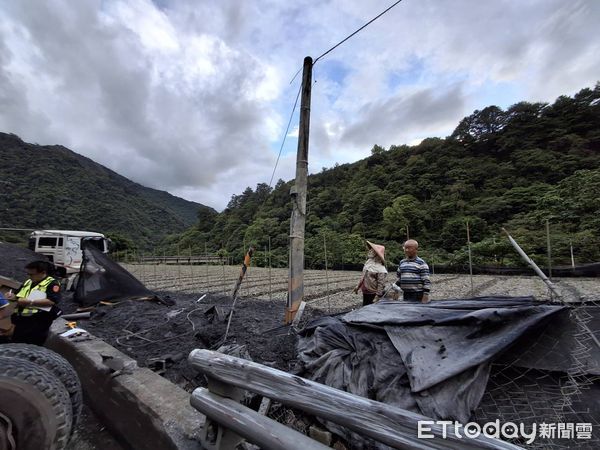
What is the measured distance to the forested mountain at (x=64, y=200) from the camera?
A: 1483 inches

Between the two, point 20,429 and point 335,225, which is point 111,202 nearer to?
point 335,225

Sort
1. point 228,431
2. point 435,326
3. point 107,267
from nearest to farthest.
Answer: point 228,431 < point 435,326 < point 107,267

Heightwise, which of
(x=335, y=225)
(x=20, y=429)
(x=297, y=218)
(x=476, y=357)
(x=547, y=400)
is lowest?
(x=20, y=429)

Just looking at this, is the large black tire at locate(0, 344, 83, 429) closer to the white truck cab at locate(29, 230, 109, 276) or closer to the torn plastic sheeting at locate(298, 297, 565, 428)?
the torn plastic sheeting at locate(298, 297, 565, 428)

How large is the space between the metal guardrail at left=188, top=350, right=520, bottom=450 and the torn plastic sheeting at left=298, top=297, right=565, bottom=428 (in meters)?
0.94

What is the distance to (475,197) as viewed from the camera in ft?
96.2

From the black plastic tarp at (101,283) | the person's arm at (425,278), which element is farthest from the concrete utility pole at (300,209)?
the black plastic tarp at (101,283)

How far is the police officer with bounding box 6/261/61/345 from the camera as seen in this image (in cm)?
275

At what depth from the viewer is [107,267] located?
20.9 ft

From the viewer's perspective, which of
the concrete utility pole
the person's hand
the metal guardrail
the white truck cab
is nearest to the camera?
the metal guardrail

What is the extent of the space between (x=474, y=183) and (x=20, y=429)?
37.0 meters

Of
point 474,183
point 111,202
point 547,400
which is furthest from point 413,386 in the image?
point 111,202

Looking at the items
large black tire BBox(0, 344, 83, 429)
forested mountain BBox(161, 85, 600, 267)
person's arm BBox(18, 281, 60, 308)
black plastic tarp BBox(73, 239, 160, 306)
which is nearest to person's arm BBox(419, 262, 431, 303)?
large black tire BBox(0, 344, 83, 429)

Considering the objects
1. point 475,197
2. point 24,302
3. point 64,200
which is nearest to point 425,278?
point 24,302
